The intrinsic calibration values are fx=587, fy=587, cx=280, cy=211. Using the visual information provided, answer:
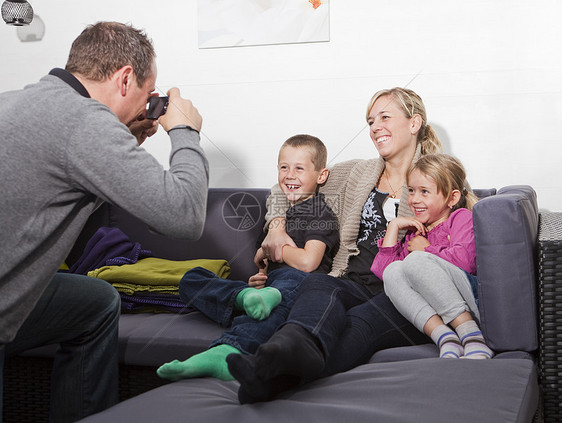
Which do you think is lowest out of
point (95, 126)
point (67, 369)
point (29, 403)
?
point (29, 403)

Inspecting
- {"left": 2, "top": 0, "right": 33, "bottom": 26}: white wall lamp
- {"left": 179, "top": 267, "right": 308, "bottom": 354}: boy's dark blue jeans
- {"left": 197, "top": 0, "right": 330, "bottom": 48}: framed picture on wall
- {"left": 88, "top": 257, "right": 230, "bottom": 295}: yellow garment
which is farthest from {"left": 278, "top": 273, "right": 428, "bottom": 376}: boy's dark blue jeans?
{"left": 2, "top": 0, "right": 33, "bottom": 26}: white wall lamp

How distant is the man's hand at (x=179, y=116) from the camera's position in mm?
1366

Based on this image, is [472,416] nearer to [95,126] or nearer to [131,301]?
[95,126]

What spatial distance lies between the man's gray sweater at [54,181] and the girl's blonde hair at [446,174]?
0.89 metres

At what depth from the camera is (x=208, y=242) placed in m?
2.35

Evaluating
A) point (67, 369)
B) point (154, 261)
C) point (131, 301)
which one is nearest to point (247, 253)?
point (154, 261)

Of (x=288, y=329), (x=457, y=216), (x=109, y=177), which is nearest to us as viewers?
(x=109, y=177)

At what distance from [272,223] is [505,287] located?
3.08 feet

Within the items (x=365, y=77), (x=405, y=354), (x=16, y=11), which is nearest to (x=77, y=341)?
(x=405, y=354)

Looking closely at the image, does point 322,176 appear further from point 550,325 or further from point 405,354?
point 550,325

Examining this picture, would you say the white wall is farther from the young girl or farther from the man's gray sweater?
the man's gray sweater

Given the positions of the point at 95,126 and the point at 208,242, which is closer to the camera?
the point at 95,126

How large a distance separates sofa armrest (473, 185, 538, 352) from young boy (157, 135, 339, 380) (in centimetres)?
56

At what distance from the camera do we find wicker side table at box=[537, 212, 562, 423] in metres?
1.40
